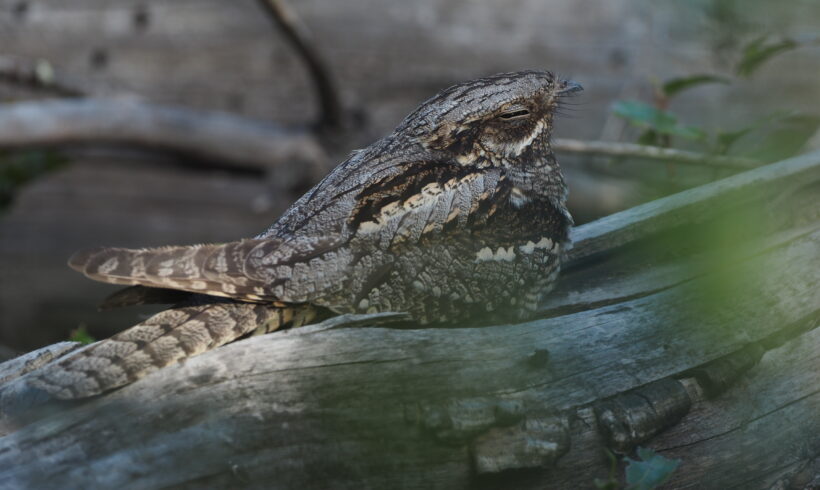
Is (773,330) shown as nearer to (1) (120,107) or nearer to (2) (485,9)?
(2) (485,9)

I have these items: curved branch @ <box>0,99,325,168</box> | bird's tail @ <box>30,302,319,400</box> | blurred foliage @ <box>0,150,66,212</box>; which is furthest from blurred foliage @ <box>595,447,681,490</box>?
blurred foliage @ <box>0,150,66,212</box>

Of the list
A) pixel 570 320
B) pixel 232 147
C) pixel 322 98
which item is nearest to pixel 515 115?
pixel 570 320

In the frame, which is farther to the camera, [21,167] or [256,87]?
[256,87]

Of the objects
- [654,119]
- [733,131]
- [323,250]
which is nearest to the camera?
[323,250]

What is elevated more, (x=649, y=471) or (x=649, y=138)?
(x=649, y=138)

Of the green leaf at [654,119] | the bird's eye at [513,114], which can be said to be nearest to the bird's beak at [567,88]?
the bird's eye at [513,114]

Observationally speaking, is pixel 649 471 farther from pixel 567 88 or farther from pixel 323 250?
pixel 567 88

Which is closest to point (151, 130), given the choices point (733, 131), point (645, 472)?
point (733, 131)
